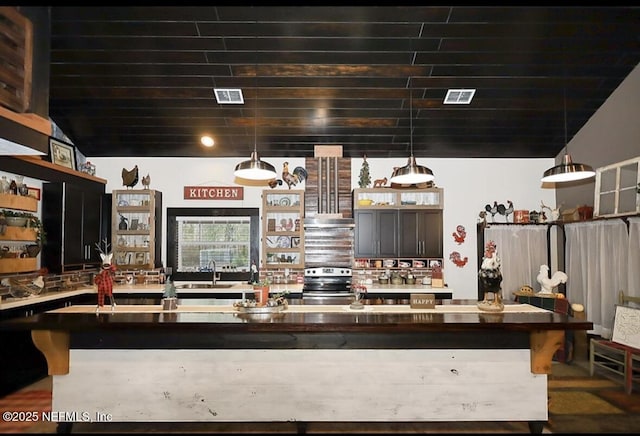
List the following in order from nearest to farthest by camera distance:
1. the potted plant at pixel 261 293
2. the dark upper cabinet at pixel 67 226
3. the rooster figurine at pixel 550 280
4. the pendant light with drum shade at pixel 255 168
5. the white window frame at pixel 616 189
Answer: the potted plant at pixel 261 293 → the pendant light with drum shade at pixel 255 168 → the white window frame at pixel 616 189 → the dark upper cabinet at pixel 67 226 → the rooster figurine at pixel 550 280

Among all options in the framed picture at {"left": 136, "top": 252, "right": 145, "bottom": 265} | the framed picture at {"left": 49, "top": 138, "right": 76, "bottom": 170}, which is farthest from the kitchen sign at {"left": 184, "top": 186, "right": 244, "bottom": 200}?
the framed picture at {"left": 49, "top": 138, "right": 76, "bottom": 170}

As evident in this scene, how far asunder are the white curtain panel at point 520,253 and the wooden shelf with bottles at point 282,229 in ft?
9.91

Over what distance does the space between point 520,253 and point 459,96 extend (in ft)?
8.99

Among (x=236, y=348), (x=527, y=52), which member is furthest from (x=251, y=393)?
(x=527, y=52)

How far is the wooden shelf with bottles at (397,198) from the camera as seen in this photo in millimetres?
6434

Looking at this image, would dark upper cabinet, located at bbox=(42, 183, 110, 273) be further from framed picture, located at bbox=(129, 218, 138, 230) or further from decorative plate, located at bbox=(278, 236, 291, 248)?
decorative plate, located at bbox=(278, 236, 291, 248)

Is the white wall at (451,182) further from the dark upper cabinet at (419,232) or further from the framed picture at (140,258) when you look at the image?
the dark upper cabinet at (419,232)

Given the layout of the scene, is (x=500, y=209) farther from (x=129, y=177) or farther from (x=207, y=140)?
(x=129, y=177)

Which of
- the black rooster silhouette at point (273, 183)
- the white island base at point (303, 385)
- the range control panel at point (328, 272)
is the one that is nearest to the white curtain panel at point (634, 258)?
the white island base at point (303, 385)

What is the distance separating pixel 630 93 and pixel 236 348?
209 inches

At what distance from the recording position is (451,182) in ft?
22.5

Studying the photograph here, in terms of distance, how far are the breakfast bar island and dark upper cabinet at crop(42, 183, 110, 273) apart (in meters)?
2.57

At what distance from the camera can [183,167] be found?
6828 mm

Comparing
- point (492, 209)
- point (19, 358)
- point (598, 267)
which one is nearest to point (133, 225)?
point (19, 358)
